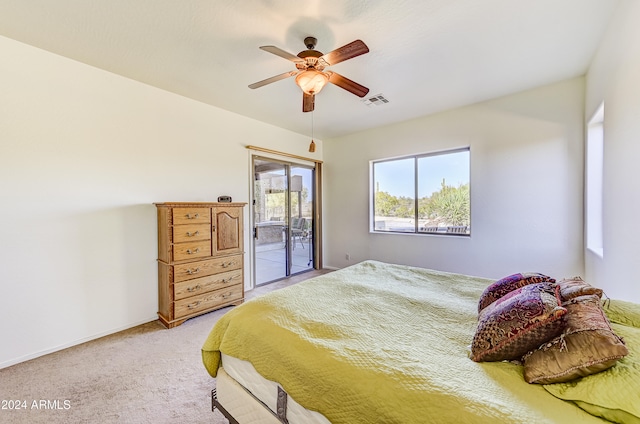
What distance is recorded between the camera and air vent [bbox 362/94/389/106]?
3244mm

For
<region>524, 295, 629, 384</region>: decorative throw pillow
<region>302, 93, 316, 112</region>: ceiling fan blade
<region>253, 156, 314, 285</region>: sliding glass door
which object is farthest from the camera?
<region>253, 156, 314, 285</region>: sliding glass door

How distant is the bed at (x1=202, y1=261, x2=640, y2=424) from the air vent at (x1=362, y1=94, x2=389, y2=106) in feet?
7.94

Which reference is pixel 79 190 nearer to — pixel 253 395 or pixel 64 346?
pixel 64 346

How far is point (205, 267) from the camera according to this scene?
3.00 meters

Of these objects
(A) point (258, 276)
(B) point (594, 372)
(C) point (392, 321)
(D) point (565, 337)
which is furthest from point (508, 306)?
(A) point (258, 276)

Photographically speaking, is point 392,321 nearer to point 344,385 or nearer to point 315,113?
point 344,385

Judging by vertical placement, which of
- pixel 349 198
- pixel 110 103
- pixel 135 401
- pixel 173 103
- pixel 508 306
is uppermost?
pixel 173 103

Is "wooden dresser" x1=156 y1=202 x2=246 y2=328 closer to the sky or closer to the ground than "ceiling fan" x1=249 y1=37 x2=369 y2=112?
closer to the ground

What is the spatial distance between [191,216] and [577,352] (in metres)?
3.11

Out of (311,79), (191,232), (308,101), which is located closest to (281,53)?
(311,79)

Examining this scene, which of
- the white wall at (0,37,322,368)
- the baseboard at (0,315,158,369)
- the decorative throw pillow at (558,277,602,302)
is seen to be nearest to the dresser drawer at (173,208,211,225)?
the white wall at (0,37,322,368)

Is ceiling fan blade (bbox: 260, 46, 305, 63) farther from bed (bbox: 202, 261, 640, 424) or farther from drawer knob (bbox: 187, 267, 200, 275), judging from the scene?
drawer knob (bbox: 187, 267, 200, 275)

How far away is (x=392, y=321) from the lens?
1.43 meters

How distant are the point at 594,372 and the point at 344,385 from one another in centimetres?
83
